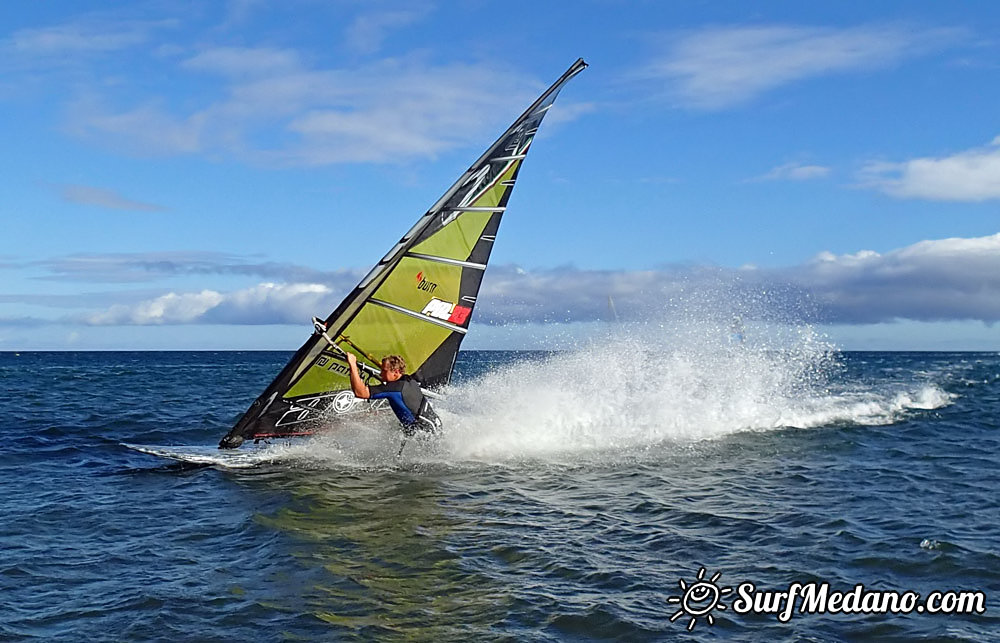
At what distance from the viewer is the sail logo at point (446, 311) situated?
11587mm

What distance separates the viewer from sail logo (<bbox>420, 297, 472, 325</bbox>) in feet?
38.0

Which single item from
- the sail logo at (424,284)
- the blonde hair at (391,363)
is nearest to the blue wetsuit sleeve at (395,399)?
the blonde hair at (391,363)

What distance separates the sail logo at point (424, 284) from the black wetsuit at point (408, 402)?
4.55 ft

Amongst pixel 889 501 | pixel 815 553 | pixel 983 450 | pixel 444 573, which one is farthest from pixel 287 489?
pixel 983 450

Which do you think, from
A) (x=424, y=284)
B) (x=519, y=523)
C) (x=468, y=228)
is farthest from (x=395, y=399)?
(x=519, y=523)

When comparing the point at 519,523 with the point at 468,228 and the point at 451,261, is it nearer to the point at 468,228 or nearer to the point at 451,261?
the point at 451,261

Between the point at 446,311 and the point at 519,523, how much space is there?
4.40 metres

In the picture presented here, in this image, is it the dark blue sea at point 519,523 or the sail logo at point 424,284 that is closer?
the dark blue sea at point 519,523

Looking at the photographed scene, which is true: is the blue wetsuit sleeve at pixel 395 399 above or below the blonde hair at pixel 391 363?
below

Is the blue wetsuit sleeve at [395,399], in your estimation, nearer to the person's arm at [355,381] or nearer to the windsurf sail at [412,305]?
the person's arm at [355,381]

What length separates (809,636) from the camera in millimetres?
5328

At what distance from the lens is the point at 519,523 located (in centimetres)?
810

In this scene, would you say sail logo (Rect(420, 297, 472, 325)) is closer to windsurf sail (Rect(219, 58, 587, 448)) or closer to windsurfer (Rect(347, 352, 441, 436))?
windsurf sail (Rect(219, 58, 587, 448))

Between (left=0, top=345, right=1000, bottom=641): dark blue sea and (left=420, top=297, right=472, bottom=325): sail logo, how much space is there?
64.5 inches
